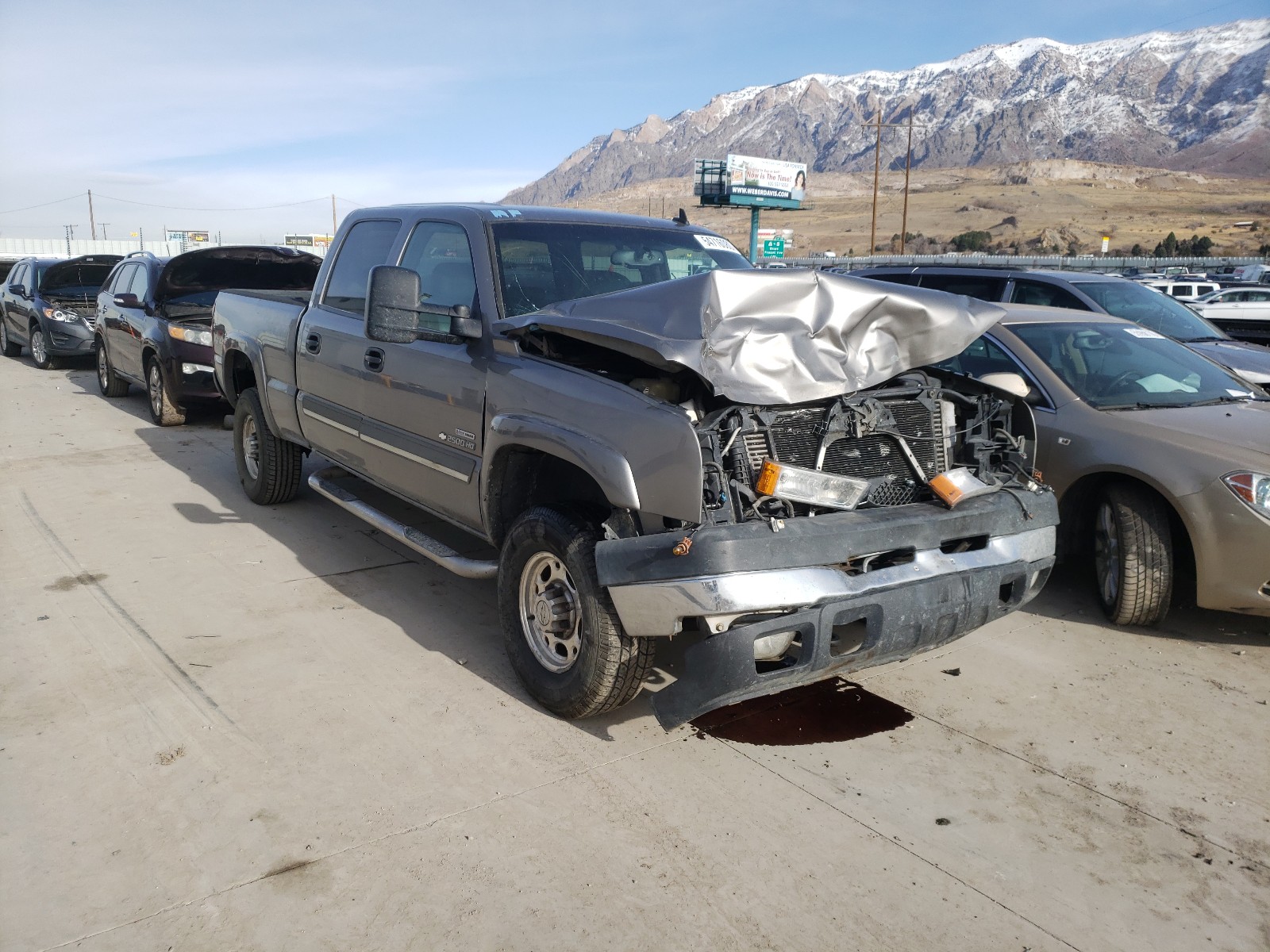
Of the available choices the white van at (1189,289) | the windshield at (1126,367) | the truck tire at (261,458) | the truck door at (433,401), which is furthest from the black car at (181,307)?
the white van at (1189,289)

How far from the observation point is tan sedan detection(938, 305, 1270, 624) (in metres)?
4.60

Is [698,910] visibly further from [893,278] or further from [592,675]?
[893,278]

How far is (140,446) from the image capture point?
9.51 metres

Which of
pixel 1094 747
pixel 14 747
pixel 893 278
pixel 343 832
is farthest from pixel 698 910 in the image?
pixel 893 278

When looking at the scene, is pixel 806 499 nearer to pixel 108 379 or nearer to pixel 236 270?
pixel 236 270

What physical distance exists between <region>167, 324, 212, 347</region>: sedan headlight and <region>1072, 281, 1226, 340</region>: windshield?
8.24m

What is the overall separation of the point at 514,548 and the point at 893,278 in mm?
5925

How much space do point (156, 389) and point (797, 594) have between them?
9.41 m

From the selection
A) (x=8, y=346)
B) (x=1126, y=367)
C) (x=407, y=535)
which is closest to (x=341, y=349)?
(x=407, y=535)

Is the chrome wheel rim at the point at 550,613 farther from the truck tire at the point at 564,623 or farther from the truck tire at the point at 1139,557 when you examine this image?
the truck tire at the point at 1139,557

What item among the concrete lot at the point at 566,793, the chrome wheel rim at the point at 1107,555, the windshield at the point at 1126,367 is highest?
the windshield at the point at 1126,367

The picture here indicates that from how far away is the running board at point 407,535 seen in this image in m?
4.30

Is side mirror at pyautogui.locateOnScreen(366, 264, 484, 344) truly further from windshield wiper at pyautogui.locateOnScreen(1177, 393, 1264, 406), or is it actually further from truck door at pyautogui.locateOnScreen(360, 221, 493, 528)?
windshield wiper at pyautogui.locateOnScreen(1177, 393, 1264, 406)

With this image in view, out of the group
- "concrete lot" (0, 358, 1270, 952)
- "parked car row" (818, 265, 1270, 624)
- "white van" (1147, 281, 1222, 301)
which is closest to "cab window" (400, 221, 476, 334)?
"concrete lot" (0, 358, 1270, 952)
